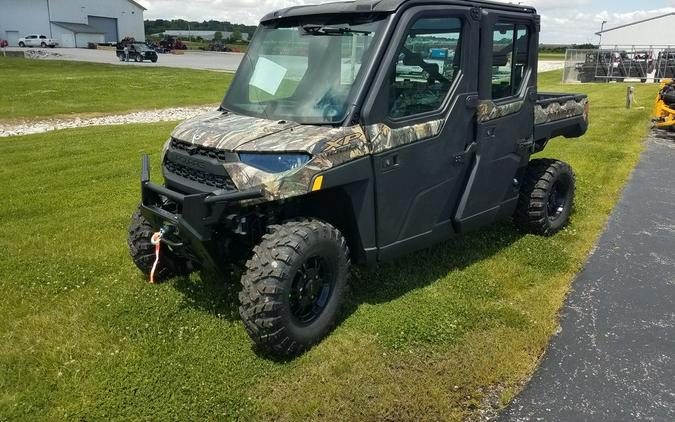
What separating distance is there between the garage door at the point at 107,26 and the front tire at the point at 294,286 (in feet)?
317

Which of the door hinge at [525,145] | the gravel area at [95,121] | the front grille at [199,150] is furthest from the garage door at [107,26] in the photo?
the front grille at [199,150]

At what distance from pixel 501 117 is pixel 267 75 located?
80.5 inches

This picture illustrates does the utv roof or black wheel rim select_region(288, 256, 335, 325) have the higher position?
the utv roof

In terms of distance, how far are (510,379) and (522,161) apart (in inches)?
99.3

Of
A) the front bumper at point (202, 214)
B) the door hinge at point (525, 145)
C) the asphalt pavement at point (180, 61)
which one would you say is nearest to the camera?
the front bumper at point (202, 214)

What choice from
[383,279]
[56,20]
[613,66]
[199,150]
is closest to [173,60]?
[613,66]

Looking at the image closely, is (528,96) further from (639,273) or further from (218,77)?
(218,77)

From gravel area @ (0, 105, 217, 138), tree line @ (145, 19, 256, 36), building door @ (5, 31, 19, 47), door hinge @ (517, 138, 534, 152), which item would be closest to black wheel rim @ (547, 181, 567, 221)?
door hinge @ (517, 138, 534, 152)

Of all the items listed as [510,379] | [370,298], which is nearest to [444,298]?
[370,298]

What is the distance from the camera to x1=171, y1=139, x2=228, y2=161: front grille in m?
3.79

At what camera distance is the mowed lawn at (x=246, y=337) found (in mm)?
3383

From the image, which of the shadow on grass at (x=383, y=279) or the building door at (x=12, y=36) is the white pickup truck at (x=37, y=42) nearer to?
the building door at (x=12, y=36)

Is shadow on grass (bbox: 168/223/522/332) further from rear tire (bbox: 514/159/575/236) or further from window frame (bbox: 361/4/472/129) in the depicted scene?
window frame (bbox: 361/4/472/129)

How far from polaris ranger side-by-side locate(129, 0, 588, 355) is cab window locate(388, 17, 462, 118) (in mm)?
12
